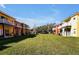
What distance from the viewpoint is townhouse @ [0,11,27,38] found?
720 cm

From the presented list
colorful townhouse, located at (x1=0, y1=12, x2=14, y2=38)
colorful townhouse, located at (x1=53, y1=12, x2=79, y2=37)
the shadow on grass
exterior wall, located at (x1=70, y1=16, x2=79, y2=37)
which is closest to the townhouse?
colorful townhouse, located at (x1=0, y1=12, x2=14, y2=38)

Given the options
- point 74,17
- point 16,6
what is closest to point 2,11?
point 16,6

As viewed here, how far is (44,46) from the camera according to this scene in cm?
699

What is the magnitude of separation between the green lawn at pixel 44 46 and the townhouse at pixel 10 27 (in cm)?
33

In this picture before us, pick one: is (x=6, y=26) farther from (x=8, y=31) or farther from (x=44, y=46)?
(x=44, y=46)

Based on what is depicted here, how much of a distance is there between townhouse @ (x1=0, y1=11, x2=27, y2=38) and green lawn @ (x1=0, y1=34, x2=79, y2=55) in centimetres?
33

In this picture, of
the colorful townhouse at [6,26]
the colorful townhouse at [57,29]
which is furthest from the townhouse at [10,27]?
the colorful townhouse at [57,29]

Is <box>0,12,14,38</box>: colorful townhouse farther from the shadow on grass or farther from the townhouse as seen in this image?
the shadow on grass

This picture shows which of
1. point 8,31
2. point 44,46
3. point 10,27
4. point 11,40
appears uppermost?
point 10,27

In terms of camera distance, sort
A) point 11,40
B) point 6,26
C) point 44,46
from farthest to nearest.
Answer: point 6,26 → point 11,40 → point 44,46

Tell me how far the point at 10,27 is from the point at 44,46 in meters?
1.09

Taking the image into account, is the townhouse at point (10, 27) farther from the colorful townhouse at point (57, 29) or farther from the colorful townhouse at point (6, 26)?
the colorful townhouse at point (57, 29)

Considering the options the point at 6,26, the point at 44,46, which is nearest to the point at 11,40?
the point at 6,26

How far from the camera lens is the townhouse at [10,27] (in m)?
7.20
